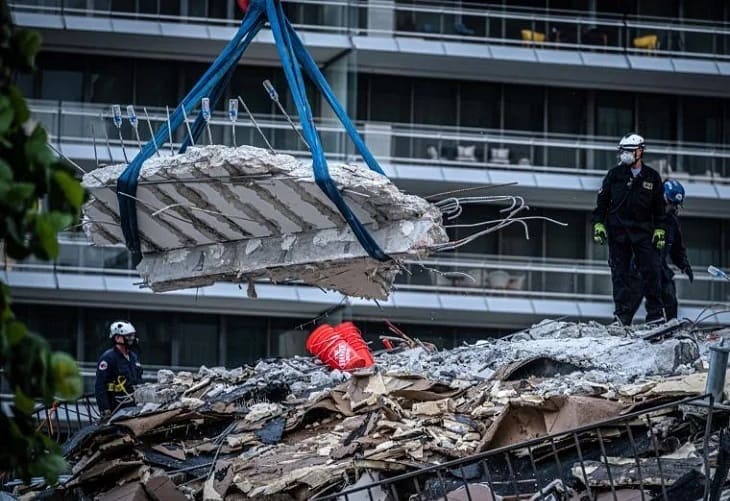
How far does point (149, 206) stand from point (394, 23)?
816 inches

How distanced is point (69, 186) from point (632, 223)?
33.9 feet

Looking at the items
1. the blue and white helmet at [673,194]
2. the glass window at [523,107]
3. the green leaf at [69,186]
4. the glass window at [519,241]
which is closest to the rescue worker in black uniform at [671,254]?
the blue and white helmet at [673,194]

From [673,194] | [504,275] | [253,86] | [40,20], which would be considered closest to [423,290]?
[504,275]

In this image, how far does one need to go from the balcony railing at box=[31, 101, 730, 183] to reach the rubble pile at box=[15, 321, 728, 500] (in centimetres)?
1653

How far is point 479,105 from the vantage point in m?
33.7

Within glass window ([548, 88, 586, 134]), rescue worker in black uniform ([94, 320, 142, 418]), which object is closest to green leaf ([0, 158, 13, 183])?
rescue worker in black uniform ([94, 320, 142, 418])

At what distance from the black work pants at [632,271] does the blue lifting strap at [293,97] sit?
174 inches

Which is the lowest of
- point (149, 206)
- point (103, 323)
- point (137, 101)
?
point (103, 323)

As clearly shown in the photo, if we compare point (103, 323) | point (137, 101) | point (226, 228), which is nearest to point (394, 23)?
point (137, 101)

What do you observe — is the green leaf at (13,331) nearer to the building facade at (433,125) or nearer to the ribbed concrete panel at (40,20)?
the building facade at (433,125)

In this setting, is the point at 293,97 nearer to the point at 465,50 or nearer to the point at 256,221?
the point at 256,221

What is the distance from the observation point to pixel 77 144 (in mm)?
31094

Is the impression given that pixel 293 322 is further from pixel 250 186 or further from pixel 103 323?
pixel 250 186

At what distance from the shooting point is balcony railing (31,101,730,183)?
31.3 m
